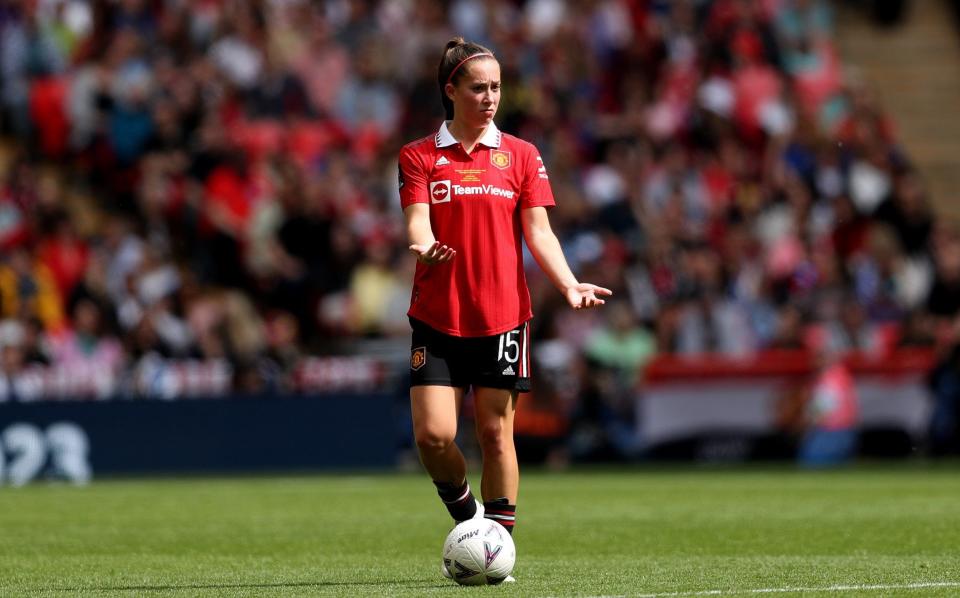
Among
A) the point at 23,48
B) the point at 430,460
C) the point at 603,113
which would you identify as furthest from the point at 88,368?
the point at 430,460

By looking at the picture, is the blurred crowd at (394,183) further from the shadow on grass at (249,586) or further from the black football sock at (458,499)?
the black football sock at (458,499)

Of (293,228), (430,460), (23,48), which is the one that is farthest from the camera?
(23,48)

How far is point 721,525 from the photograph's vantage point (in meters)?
11.7

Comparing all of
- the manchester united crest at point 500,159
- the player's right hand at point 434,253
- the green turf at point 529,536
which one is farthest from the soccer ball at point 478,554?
the manchester united crest at point 500,159

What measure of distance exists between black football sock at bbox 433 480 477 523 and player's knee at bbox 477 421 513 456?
22cm

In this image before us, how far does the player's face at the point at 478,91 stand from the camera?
834 centimetres

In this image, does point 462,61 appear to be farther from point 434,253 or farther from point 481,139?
point 434,253

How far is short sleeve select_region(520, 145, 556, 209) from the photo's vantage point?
28.0ft

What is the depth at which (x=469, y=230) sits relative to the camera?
8391mm

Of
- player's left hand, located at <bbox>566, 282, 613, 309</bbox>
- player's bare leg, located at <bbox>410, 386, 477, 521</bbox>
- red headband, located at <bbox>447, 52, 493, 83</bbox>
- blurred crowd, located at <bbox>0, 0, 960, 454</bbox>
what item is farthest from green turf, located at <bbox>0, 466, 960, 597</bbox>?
blurred crowd, located at <bbox>0, 0, 960, 454</bbox>

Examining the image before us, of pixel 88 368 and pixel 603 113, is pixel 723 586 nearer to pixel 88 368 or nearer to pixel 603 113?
pixel 88 368

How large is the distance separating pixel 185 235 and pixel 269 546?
11.3 meters

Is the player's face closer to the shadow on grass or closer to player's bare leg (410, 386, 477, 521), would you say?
player's bare leg (410, 386, 477, 521)

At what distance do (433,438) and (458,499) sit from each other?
0.45 m
